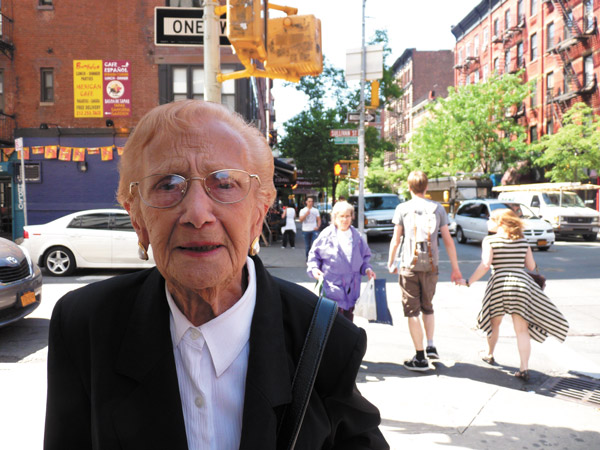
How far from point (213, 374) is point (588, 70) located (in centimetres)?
3793

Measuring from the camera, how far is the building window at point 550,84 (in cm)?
3719

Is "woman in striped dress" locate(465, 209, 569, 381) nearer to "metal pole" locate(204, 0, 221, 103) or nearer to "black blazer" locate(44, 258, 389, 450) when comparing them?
"metal pole" locate(204, 0, 221, 103)

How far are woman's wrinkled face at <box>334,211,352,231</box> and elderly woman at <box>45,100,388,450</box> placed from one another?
4414mm

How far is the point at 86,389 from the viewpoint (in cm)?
159

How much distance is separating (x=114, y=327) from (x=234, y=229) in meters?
0.46

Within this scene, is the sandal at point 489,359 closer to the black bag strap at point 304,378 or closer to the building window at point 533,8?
the black bag strap at point 304,378

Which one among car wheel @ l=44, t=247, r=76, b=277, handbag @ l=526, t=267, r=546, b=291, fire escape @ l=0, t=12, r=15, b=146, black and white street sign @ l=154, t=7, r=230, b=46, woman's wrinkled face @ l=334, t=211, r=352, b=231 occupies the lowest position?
car wheel @ l=44, t=247, r=76, b=277

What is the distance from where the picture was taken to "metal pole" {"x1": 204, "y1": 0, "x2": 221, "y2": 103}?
4.41 meters

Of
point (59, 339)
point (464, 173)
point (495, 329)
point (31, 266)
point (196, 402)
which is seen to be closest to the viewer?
point (196, 402)

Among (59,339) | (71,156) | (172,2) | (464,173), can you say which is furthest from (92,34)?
(464,173)

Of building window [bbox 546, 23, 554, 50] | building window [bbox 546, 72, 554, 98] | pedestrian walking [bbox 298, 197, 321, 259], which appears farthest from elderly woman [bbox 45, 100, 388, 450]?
building window [bbox 546, 23, 554, 50]

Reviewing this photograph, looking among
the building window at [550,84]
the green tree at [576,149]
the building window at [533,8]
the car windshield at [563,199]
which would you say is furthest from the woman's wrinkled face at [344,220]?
the building window at [533,8]

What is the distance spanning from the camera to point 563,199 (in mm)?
23797

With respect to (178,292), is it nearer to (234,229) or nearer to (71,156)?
(234,229)
